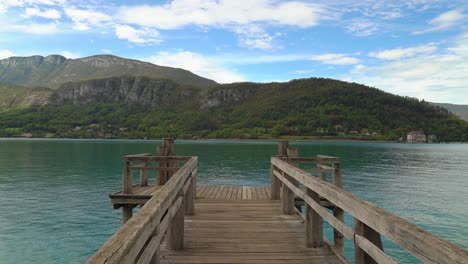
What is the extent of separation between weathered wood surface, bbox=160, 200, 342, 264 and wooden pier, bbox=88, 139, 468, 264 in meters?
0.02

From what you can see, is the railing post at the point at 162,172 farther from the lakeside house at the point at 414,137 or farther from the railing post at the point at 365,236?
the lakeside house at the point at 414,137

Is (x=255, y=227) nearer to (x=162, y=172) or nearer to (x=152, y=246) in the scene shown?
(x=152, y=246)

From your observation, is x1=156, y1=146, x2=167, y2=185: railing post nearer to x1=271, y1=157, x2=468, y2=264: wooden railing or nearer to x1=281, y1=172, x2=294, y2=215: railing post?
x1=281, y1=172, x2=294, y2=215: railing post

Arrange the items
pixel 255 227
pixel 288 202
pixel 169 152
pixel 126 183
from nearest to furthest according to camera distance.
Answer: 1. pixel 255 227
2. pixel 288 202
3. pixel 126 183
4. pixel 169 152

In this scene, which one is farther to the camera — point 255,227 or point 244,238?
point 255,227

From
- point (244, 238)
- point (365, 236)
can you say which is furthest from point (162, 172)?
point (365, 236)

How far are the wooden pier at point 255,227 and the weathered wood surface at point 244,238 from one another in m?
0.02

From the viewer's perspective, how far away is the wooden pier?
7.40ft

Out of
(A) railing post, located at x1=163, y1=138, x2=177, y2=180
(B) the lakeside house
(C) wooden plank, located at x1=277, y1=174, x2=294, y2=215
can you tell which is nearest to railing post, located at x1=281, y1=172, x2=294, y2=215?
(C) wooden plank, located at x1=277, y1=174, x2=294, y2=215

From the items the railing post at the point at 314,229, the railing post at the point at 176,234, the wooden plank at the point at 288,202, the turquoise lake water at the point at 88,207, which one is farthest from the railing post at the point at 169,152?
the railing post at the point at 314,229

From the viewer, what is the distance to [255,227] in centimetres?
719

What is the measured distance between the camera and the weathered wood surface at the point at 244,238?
519 centimetres

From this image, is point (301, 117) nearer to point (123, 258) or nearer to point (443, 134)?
point (443, 134)

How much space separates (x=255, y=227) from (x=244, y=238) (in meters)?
0.89
